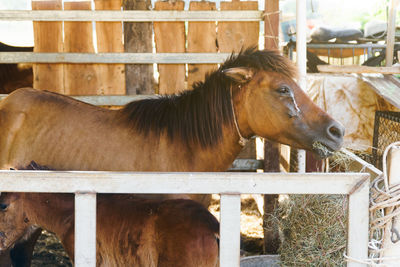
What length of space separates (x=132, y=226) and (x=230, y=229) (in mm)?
961

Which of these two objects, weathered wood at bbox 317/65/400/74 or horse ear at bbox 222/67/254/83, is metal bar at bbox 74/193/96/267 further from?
weathered wood at bbox 317/65/400/74

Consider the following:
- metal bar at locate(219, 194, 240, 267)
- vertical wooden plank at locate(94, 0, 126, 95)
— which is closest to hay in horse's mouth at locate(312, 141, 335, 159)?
metal bar at locate(219, 194, 240, 267)

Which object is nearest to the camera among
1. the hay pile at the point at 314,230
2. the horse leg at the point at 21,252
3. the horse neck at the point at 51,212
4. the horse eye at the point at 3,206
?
the hay pile at the point at 314,230

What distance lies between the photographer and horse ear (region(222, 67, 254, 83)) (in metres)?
3.51

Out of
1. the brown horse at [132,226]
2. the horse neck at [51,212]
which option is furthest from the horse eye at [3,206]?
the horse neck at [51,212]

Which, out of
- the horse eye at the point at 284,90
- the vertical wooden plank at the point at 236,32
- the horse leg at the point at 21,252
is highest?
the vertical wooden plank at the point at 236,32

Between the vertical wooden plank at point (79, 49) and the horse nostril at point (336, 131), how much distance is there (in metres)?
2.94

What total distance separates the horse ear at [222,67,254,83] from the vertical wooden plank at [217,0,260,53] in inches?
70.3

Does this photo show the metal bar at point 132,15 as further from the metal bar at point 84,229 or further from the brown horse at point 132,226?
the metal bar at point 84,229

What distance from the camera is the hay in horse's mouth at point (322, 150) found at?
11.0ft

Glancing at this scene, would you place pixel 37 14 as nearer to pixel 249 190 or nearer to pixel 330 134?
pixel 330 134

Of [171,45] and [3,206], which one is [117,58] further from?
[3,206]

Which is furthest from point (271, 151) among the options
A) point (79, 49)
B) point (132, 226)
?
point (132, 226)

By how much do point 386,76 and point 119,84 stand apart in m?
3.03
